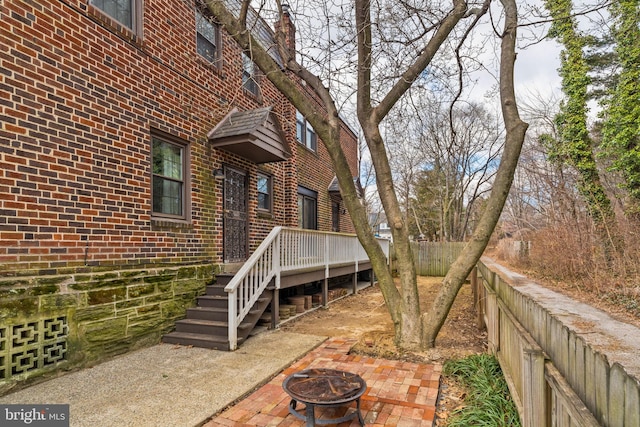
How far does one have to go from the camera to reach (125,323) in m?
5.03

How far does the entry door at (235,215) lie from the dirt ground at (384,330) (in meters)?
1.90

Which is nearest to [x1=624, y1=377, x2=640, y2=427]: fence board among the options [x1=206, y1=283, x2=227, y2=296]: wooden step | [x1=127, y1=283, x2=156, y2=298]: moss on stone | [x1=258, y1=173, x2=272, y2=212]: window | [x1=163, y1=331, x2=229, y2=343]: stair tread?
[x1=163, y1=331, x2=229, y2=343]: stair tread

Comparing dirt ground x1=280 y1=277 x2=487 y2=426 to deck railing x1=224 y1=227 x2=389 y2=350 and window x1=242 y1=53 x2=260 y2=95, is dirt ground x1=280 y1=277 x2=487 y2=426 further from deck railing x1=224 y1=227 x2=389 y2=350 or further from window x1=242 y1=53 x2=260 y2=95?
window x1=242 y1=53 x2=260 y2=95

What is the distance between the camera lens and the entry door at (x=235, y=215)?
755cm

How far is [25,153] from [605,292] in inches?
275

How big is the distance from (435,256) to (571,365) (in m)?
16.0

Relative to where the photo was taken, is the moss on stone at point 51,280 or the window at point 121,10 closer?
the moss on stone at point 51,280

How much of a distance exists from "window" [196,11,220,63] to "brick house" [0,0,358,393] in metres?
0.03

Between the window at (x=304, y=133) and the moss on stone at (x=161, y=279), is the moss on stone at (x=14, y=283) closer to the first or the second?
the moss on stone at (x=161, y=279)

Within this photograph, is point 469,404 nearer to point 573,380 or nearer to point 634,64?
point 573,380

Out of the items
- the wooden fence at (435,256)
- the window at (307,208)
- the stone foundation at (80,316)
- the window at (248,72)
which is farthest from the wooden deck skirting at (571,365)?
the wooden fence at (435,256)

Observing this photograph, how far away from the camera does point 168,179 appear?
613 centimetres

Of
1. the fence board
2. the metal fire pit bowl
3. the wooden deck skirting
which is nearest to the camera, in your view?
the fence board

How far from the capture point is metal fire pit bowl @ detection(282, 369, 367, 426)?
2.88 meters
